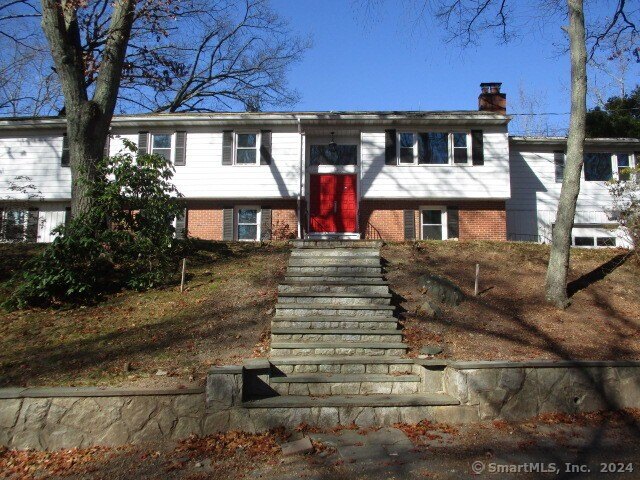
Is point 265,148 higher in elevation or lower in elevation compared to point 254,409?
higher

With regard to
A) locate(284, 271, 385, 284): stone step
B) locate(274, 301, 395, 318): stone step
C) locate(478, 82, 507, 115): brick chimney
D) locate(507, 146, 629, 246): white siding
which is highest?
locate(478, 82, 507, 115): brick chimney

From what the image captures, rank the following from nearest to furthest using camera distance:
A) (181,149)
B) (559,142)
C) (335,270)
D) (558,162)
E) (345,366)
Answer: (345,366) → (335,270) → (181,149) → (559,142) → (558,162)

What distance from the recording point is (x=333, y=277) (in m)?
9.66

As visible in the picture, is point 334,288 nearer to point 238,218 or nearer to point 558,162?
point 238,218

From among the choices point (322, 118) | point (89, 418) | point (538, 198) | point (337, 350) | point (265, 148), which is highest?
point (322, 118)

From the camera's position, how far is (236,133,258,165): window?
17.3m

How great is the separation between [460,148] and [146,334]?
13.2 meters

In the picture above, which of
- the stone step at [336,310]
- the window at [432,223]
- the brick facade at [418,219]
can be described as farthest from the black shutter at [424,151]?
the stone step at [336,310]

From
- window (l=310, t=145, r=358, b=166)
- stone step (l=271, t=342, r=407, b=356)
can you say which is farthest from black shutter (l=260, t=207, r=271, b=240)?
stone step (l=271, t=342, r=407, b=356)

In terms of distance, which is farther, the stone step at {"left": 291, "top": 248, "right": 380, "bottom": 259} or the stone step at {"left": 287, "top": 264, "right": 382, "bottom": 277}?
the stone step at {"left": 291, "top": 248, "right": 380, "bottom": 259}

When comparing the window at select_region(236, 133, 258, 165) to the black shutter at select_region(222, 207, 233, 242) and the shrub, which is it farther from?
the shrub

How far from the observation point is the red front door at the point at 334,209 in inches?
680

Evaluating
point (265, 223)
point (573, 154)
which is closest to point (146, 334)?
point (573, 154)

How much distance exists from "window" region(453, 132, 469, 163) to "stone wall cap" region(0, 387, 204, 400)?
548 inches
